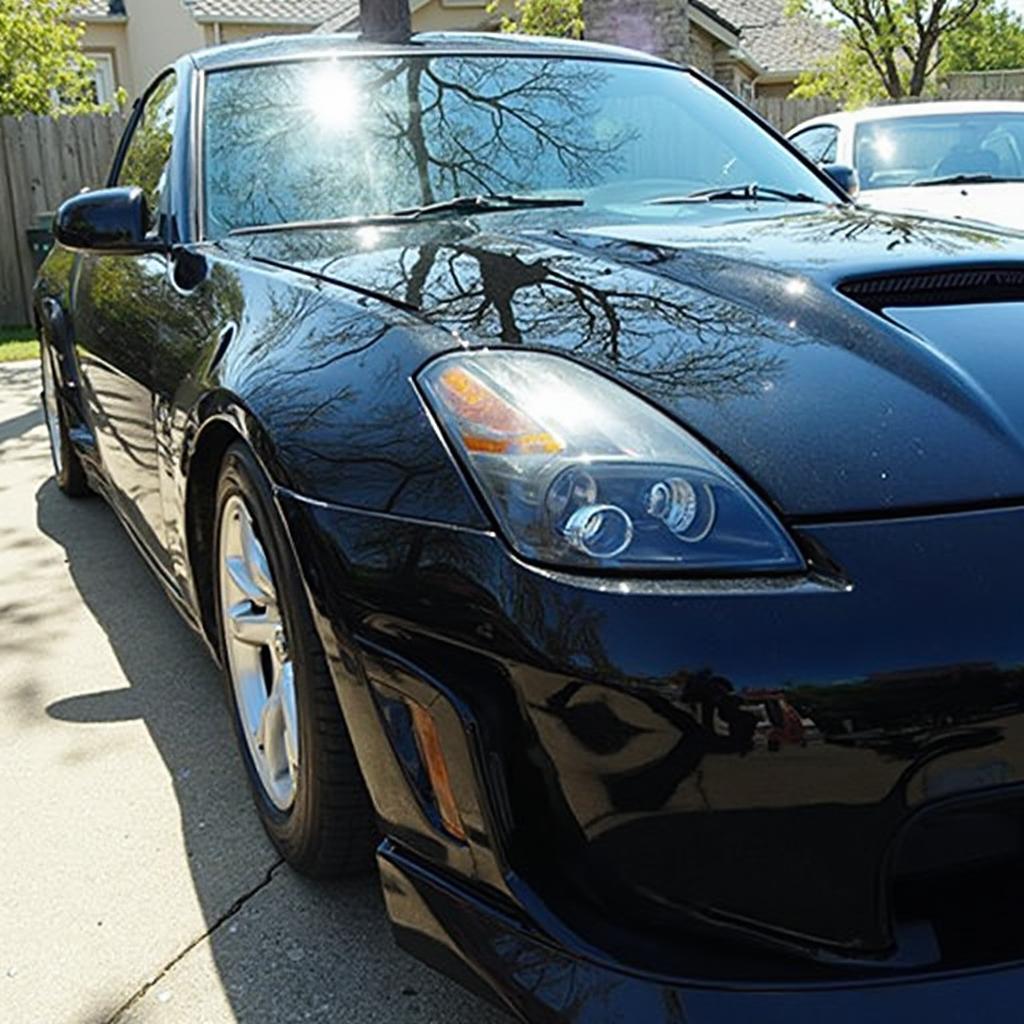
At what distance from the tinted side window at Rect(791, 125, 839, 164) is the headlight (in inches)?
245

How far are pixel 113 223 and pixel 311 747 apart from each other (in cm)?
163

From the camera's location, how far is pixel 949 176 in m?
7.22

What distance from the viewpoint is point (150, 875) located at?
228 centimetres

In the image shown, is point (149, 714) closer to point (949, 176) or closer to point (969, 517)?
point (969, 517)

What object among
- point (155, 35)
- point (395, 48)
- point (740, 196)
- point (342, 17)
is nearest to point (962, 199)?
A: point (740, 196)

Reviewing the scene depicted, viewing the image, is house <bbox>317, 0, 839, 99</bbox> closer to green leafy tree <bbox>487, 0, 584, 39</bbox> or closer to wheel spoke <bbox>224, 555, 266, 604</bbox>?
green leafy tree <bbox>487, 0, 584, 39</bbox>

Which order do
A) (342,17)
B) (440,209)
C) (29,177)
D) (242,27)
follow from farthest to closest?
(342,17) < (242,27) < (29,177) < (440,209)

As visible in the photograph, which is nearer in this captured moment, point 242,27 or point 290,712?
point 290,712

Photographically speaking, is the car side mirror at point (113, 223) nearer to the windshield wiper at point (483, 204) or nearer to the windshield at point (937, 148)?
the windshield wiper at point (483, 204)

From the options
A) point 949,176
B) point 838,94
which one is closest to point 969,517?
point 949,176

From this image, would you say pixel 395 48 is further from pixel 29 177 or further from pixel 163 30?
pixel 163 30

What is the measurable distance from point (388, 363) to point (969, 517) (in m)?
0.84

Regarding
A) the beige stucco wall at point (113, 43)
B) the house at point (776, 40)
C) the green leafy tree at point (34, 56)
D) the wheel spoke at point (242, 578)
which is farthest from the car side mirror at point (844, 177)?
the beige stucco wall at point (113, 43)

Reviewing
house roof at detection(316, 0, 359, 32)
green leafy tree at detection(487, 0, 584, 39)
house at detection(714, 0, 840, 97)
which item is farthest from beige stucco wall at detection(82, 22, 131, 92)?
house at detection(714, 0, 840, 97)
